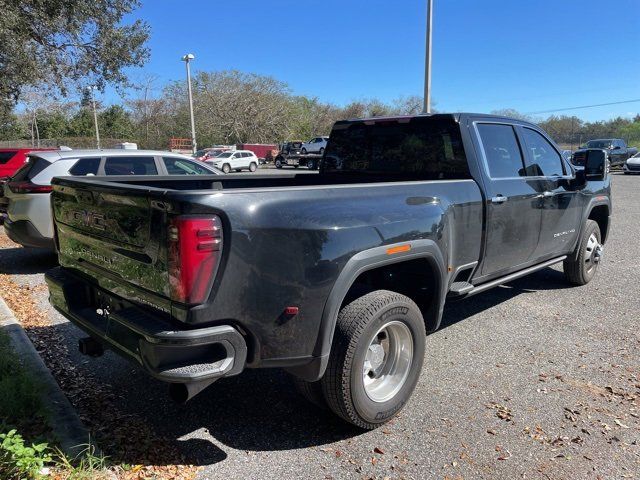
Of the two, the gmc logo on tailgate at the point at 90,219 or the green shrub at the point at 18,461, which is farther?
the gmc logo on tailgate at the point at 90,219

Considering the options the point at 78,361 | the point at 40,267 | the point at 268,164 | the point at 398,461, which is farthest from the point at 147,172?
the point at 268,164

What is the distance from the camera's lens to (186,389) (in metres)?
2.46

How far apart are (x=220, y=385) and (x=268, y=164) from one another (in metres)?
43.8

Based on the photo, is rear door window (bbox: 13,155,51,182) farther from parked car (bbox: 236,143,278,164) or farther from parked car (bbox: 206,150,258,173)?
parked car (bbox: 236,143,278,164)

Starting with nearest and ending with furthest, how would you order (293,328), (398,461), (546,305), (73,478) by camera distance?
(73,478) < (293,328) < (398,461) < (546,305)

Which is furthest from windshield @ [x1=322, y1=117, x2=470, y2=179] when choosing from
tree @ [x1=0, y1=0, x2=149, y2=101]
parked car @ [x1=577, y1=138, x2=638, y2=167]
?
parked car @ [x1=577, y1=138, x2=638, y2=167]

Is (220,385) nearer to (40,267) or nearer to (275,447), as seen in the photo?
(275,447)

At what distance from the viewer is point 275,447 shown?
2.97m

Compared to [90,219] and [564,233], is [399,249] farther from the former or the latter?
[564,233]

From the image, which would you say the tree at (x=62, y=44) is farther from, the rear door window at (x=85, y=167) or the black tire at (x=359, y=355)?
the black tire at (x=359, y=355)

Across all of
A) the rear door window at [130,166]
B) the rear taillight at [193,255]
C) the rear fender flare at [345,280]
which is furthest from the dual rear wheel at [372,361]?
the rear door window at [130,166]

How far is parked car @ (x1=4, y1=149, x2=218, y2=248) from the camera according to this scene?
6676mm

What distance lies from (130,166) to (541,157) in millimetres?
5764

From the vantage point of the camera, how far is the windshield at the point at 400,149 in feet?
13.7
